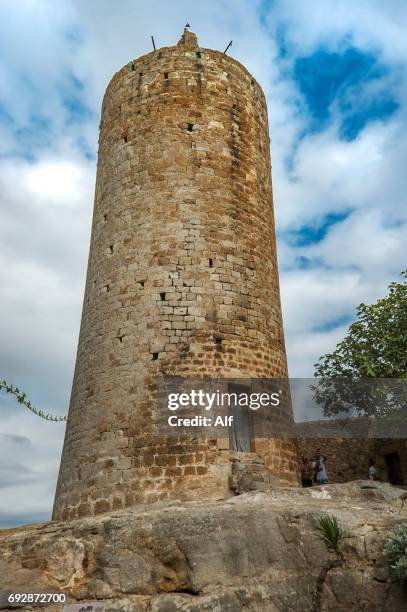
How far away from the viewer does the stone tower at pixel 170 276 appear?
36.1 feet

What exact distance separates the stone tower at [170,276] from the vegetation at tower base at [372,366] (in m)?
4.69

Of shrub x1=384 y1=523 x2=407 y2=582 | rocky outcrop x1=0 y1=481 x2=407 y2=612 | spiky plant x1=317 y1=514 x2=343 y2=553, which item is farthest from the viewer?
spiky plant x1=317 y1=514 x2=343 y2=553

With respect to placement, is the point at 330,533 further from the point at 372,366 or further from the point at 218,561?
the point at 372,366

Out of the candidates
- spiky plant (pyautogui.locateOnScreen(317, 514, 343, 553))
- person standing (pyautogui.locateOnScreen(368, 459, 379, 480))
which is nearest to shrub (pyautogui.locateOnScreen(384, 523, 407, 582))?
spiky plant (pyautogui.locateOnScreen(317, 514, 343, 553))

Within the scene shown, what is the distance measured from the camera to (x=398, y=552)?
25.2 feet

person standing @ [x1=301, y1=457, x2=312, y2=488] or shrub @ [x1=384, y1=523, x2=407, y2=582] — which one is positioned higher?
person standing @ [x1=301, y1=457, x2=312, y2=488]

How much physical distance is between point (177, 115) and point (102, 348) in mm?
6122

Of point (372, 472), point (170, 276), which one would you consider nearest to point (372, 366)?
point (372, 472)

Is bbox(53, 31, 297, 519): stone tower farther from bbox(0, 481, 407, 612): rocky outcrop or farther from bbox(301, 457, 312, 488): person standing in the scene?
bbox(301, 457, 312, 488): person standing

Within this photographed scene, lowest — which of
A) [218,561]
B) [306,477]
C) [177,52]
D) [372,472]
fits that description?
[218,561]

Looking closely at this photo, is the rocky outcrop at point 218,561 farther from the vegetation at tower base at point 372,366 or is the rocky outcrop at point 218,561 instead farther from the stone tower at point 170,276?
the vegetation at tower base at point 372,366

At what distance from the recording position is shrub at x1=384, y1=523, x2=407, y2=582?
747 cm

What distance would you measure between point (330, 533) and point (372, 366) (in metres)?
9.46

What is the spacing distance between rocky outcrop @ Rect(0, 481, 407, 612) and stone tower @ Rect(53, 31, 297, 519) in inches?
72.6
